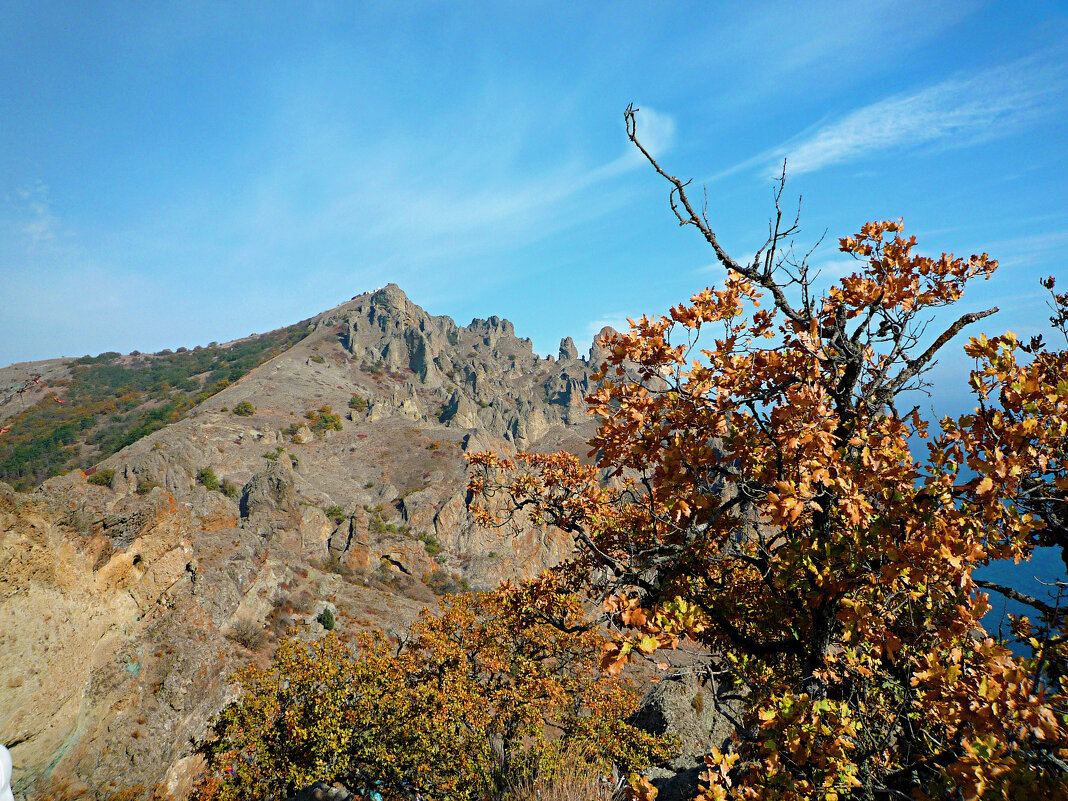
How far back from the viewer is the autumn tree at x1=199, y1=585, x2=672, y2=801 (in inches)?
521

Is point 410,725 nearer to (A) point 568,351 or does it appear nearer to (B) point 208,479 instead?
(B) point 208,479

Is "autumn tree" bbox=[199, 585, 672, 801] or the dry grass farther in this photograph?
"autumn tree" bbox=[199, 585, 672, 801]

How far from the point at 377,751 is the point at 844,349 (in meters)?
15.9

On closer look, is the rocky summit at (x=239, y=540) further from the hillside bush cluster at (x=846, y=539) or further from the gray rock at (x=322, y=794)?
the hillside bush cluster at (x=846, y=539)

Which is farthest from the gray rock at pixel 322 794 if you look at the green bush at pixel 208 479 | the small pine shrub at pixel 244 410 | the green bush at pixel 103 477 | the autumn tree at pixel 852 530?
the small pine shrub at pixel 244 410

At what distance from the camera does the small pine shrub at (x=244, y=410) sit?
311ft

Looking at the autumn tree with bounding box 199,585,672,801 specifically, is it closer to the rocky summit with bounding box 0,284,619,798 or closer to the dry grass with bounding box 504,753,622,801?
the dry grass with bounding box 504,753,622,801

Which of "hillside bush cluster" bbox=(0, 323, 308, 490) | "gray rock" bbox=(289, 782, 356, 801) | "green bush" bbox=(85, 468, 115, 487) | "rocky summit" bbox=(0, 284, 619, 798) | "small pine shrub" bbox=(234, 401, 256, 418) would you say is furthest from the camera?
"small pine shrub" bbox=(234, 401, 256, 418)

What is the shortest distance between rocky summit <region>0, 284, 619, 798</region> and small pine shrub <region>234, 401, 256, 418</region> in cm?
41

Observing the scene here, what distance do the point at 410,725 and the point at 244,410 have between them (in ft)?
321

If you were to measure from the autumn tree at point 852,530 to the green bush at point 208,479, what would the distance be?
76004 mm

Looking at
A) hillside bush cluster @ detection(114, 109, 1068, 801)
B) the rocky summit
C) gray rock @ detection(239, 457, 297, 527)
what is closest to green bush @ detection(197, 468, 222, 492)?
the rocky summit

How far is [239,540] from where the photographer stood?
3350cm

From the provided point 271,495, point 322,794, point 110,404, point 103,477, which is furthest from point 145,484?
point 110,404
